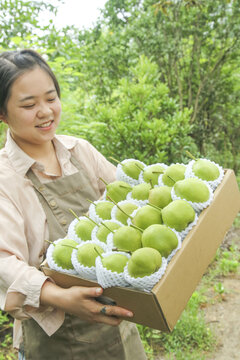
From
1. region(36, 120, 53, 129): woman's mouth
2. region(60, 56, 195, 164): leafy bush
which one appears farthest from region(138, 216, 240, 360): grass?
region(36, 120, 53, 129): woman's mouth

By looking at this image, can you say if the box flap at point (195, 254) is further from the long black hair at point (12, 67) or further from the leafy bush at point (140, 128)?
the leafy bush at point (140, 128)

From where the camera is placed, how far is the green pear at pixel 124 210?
1.54 meters

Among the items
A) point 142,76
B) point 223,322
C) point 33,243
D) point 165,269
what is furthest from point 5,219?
point 142,76

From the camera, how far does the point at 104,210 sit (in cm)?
162

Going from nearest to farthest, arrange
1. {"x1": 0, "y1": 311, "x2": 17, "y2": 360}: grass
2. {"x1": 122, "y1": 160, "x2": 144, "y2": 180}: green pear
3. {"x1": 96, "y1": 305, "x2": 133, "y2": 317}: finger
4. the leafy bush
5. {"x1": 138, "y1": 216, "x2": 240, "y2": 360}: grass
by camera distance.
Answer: {"x1": 96, "y1": 305, "x2": 133, "y2": 317}: finger
{"x1": 122, "y1": 160, "x2": 144, "y2": 180}: green pear
{"x1": 138, "y1": 216, "x2": 240, "y2": 360}: grass
{"x1": 0, "y1": 311, "x2": 17, "y2": 360}: grass
the leafy bush

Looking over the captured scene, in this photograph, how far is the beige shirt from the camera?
1.41m

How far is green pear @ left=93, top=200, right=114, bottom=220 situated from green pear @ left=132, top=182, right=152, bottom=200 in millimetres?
127

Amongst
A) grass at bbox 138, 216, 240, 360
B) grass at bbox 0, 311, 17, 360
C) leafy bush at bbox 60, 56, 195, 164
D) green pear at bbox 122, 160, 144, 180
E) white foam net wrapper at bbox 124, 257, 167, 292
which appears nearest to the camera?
white foam net wrapper at bbox 124, 257, 167, 292

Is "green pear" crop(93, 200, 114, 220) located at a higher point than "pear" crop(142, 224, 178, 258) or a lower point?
lower

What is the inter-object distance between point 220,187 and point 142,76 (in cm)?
239

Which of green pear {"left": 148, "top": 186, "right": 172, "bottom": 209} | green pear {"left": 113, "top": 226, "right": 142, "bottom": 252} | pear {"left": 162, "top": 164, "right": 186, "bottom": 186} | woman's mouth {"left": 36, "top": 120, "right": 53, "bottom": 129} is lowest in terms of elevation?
green pear {"left": 113, "top": 226, "right": 142, "bottom": 252}

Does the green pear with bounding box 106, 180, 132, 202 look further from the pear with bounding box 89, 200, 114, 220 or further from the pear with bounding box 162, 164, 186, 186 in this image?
the pear with bounding box 162, 164, 186, 186

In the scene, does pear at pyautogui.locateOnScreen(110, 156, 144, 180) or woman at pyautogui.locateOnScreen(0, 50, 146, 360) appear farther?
pear at pyautogui.locateOnScreen(110, 156, 144, 180)

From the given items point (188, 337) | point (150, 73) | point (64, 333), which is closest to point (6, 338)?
point (188, 337)
